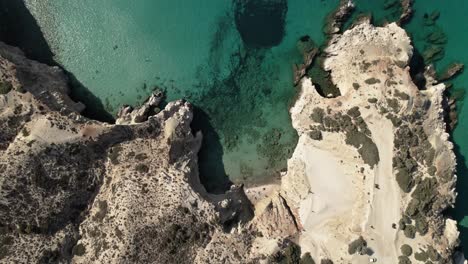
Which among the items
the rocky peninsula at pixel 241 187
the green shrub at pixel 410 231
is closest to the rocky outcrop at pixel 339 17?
the rocky peninsula at pixel 241 187

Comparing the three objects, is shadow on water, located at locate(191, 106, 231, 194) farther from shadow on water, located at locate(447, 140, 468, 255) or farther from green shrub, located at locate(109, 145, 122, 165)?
shadow on water, located at locate(447, 140, 468, 255)

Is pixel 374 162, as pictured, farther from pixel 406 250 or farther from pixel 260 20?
pixel 260 20

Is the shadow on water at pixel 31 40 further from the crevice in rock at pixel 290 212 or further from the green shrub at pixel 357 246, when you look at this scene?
the green shrub at pixel 357 246

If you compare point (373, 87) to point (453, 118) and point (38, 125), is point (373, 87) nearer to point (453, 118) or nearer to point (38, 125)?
point (453, 118)

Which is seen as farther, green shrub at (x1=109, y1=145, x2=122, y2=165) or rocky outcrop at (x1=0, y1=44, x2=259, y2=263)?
green shrub at (x1=109, y1=145, x2=122, y2=165)

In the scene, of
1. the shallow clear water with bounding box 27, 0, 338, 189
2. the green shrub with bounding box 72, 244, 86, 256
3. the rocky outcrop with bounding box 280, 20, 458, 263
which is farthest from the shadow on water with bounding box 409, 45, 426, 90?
the green shrub with bounding box 72, 244, 86, 256

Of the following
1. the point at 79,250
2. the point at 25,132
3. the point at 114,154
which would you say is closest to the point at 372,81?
the point at 114,154

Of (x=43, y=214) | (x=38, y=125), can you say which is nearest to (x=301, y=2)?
(x=38, y=125)
